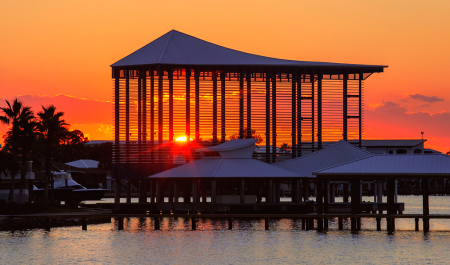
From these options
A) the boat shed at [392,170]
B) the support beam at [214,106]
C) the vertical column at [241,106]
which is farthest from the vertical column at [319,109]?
the boat shed at [392,170]

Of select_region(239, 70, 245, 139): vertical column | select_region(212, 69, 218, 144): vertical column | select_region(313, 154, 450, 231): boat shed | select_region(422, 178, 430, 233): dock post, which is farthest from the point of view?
select_region(239, 70, 245, 139): vertical column

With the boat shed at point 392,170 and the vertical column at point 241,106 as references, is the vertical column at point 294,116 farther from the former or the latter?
the boat shed at point 392,170

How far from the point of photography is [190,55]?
139 m

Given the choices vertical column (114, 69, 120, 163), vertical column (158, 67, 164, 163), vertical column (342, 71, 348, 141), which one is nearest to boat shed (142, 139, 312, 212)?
vertical column (158, 67, 164, 163)

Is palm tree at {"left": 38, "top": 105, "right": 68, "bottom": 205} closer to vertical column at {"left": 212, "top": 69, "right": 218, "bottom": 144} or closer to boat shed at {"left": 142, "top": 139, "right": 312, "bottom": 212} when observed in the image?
boat shed at {"left": 142, "top": 139, "right": 312, "bottom": 212}

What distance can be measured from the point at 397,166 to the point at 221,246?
20.5 m

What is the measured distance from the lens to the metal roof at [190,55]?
13700 cm

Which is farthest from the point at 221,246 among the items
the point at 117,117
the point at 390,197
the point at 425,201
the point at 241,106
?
the point at 117,117

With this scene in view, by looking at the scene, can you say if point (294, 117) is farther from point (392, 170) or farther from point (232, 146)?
point (392, 170)

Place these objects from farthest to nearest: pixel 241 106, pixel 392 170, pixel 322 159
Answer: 1. pixel 241 106
2. pixel 322 159
3. pixel 392 170

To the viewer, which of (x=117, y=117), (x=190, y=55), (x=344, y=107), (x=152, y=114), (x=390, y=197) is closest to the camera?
(x=390, y=197)

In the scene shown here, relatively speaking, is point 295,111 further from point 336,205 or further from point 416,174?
point 416,174

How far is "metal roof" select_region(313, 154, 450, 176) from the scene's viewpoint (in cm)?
8869

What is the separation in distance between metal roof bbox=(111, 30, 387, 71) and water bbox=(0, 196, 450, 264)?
38.6 m
